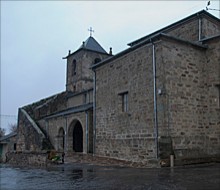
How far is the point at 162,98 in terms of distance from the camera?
12773 mm

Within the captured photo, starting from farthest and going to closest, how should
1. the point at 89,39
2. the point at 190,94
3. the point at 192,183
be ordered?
the point at 89,39
the point at 190,94
the point at 192,183

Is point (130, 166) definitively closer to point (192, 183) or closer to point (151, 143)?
point (151, 143)

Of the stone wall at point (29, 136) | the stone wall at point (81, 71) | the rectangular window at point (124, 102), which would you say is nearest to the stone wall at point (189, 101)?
the rectangular window at point (124, 102)

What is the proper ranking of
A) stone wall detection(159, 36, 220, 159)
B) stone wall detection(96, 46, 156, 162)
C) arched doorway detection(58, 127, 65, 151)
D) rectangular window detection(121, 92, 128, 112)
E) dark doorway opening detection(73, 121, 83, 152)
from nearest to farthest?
stone wall detection(159, 36, 220, 159), stone wall detection(96, 46, 156, 162), rectangular window detection(121, 92, 128, 112), dark doorway opening detection(73, 121, 83, 152), arched doorway detection(58, 127, 65, 151)

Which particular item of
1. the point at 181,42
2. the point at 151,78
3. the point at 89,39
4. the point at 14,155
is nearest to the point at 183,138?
the point at 151,78

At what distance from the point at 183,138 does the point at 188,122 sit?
32.5 inches

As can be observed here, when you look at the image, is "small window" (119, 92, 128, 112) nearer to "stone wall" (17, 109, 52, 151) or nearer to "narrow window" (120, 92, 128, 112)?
"narrow window" (120, 92, 128, 112)

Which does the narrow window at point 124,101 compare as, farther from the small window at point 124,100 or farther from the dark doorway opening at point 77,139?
the dark doorway opening at point 77,139

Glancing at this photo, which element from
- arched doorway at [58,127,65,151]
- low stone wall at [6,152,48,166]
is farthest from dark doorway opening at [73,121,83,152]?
low stone wall at [6,152,48,166]

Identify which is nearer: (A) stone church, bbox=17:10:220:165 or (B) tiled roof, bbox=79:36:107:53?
(A) stone church, bbox=17:10:220:165

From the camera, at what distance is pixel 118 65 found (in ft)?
52.2

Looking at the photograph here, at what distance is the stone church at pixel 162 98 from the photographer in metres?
12.9

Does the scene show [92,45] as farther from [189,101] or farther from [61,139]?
[189,101]

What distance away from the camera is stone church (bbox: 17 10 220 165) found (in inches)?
507
